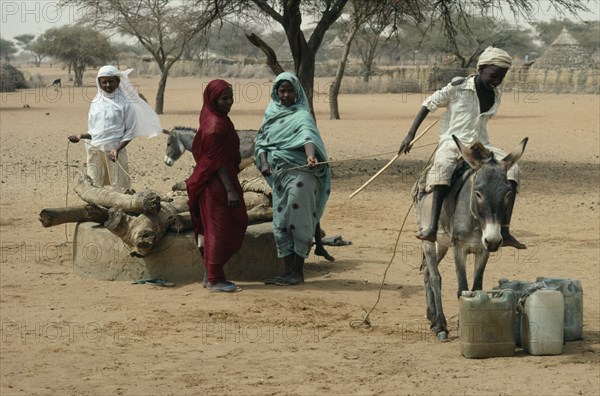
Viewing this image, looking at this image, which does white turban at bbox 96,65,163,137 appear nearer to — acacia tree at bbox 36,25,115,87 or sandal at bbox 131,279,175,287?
sandal at bbox 131,279,175,287

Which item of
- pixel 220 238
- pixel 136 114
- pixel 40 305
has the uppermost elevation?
pixel 136 114

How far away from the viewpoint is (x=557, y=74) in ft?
161

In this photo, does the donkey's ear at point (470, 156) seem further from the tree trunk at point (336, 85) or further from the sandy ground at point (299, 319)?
the tree trunk at point (336, 85)

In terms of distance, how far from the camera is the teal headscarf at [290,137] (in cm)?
908

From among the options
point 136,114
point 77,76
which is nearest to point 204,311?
point 136,114

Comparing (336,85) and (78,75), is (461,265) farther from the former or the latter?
(78,75)

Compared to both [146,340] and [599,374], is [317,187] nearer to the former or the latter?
[146,340]

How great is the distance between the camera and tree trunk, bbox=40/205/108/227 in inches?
365

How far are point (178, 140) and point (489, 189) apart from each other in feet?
17.6

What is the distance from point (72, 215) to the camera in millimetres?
9453

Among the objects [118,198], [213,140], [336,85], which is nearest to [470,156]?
[213,140]

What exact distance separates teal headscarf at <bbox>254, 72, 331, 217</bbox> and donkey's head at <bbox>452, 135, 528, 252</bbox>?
2470 millimetres

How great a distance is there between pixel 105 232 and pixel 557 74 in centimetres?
4233

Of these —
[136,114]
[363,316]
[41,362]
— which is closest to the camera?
[41,362]
